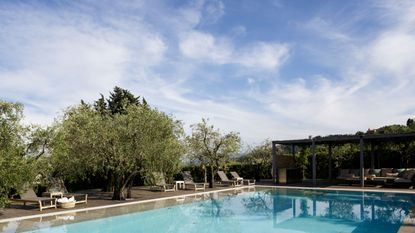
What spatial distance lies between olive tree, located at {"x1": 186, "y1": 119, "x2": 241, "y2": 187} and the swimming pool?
4.27 meters

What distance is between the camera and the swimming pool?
1129 centimetres

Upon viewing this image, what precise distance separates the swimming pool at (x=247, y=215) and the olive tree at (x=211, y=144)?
4.27m

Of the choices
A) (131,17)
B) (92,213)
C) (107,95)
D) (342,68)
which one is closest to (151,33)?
(131,17)

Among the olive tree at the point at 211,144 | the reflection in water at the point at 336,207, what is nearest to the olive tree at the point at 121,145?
the reflection in water at the point at 336,207

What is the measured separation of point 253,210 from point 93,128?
21.8ft

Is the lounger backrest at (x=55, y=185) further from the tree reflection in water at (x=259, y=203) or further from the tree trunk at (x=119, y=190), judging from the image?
the tree reflection in water at (x=259, y=203)

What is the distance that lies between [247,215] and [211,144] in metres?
9.21

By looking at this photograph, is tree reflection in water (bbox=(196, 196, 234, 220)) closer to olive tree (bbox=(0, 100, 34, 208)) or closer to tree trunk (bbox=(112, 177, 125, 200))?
tree trunk (bbox=(112, 177, 125, 200))

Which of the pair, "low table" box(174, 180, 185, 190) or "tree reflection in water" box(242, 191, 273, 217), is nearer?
"tree reflection in water" box(242, 191, 273, 217)

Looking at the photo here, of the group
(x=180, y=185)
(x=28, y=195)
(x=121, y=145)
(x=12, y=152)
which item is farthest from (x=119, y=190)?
(x=180, y=185)

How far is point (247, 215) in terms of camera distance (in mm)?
13805

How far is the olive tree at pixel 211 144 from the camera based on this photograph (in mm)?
22609

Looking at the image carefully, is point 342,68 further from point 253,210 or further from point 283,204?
point 253,210

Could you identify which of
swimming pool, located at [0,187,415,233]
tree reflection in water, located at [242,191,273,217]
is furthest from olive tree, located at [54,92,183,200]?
tree reflection in water, located at [242,191,273,217]
